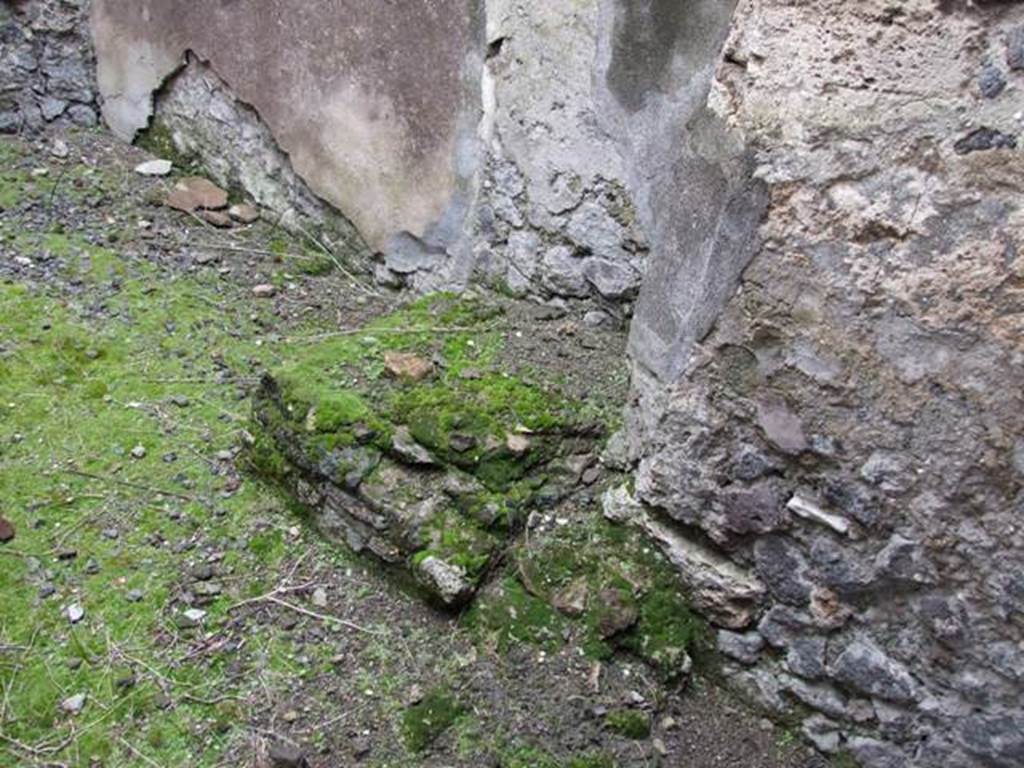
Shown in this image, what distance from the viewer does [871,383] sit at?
1639 mm

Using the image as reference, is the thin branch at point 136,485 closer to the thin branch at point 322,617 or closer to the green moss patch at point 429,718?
the thin branch at point 322,617

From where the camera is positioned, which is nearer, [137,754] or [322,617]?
[137,754]

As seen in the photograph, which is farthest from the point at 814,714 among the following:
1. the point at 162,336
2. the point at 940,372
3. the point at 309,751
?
the point at 162,336

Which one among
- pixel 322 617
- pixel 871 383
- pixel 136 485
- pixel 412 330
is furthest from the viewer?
→ pixel 412 330

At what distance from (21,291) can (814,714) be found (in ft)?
7.41

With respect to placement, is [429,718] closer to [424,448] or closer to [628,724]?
[628,724]

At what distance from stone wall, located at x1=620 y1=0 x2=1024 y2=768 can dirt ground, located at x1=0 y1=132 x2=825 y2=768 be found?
0.81 ft

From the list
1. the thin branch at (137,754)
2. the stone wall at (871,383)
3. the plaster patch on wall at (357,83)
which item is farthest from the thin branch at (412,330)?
the thin branch at (137,754)

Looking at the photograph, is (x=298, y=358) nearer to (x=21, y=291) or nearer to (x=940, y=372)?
(x=21, y=291)

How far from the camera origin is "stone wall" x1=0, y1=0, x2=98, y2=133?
355 cm

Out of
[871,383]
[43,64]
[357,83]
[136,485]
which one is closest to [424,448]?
[136,485]

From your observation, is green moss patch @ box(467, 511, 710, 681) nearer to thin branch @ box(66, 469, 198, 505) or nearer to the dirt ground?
the dirt ground

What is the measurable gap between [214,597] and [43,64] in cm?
232

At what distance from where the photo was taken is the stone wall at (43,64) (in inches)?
140
